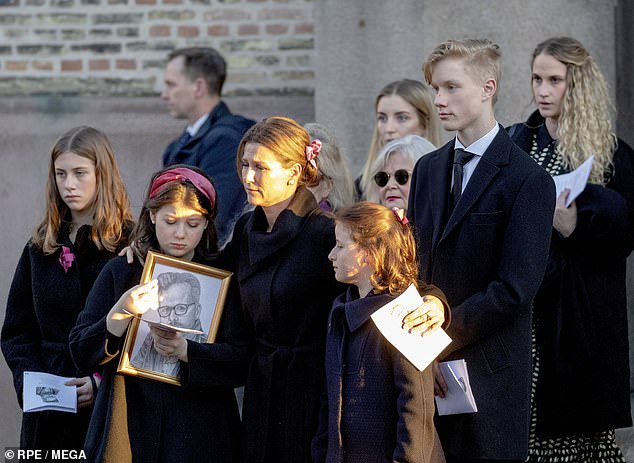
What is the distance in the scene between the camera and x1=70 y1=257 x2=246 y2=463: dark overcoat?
15.1ft

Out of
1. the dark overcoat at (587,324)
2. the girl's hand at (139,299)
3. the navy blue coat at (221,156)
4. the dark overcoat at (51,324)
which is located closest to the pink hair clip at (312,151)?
the girl's hand at (139,299)

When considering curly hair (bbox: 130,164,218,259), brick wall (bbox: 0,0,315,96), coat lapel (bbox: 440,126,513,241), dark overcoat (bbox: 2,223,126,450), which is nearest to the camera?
coat lapel (bbox: 440,126,513,241)

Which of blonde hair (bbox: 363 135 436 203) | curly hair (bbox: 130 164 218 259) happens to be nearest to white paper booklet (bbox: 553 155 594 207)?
blonde hair (bbox: 363 135 436 203)

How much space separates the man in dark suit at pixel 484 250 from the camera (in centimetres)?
430

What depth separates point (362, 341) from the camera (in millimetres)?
4258

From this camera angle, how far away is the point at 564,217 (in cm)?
523

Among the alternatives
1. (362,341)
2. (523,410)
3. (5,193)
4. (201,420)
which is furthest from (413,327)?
(5,193)

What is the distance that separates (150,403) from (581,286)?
6.17 ft

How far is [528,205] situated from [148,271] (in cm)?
140

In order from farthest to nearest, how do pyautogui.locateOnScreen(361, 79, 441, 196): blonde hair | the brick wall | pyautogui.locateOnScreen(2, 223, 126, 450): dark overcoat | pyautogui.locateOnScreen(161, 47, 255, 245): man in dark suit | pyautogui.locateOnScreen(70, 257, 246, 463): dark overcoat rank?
1. the brick wall
2. pyautogui.locateOnScreen(161, 47, 255, 245): man in dark suit
3. pyautogui.locateOnScreen(361, 79, 441, 196): blonde hair
4. pyautogui.locateOnScreen(2, 223, 126, 450): dark overcoat
5. pyautogui.locateOnScreen(70, 257, 246, 463): dark overcoat

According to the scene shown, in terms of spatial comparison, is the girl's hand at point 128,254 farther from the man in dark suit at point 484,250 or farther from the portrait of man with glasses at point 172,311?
the man in dark suit at point 484,250

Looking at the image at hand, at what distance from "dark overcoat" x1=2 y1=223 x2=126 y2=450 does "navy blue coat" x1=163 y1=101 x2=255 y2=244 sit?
99cm
